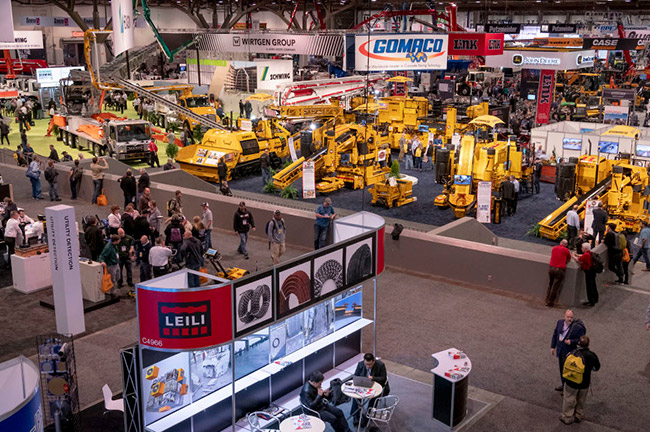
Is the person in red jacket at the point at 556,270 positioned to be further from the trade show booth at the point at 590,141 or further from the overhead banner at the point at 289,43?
the overhead banner at the point at 289,43

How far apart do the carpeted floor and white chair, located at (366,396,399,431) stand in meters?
10.2

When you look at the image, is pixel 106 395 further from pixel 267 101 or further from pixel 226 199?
pixel 267 101

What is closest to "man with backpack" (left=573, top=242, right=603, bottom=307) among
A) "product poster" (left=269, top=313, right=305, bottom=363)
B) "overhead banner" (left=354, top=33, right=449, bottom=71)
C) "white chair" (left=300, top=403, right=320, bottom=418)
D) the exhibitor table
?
the exhibitor table

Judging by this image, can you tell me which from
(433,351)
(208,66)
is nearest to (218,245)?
(433,351)

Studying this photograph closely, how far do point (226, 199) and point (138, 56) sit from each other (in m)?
26.6

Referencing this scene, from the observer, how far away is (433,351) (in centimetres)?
1155

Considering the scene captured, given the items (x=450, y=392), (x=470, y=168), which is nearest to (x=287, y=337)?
(x=450, y=392)

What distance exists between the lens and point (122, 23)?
1491 cm

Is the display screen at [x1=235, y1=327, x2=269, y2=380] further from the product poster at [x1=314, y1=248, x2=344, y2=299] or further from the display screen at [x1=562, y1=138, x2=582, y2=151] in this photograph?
the display screen at [x1=562, y1=138, x2=582, y2=151]

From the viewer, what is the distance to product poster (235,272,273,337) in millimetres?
8188

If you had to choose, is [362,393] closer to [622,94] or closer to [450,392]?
[450,392]

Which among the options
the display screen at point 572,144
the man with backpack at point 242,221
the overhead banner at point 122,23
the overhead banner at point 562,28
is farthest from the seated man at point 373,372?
the overhead banner at point 562,28

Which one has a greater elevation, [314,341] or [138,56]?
[138,56]

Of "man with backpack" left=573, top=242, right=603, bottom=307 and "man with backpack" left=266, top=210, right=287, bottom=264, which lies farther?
"man with backpack" left=266, top=210, right=287, bottom=264
